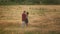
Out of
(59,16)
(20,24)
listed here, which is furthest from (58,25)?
(20,24)

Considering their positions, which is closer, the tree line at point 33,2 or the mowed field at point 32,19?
the mowed field at point 32,19

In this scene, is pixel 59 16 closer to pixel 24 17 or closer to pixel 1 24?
pixel 24 17

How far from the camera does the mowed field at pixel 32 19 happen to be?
570 centimetres

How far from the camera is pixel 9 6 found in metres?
6.12

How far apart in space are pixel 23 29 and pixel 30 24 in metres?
0.29

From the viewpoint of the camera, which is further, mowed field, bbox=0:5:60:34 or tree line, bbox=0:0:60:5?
tree line, bbox=0:0:60:5

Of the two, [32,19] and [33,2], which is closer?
[32,19]

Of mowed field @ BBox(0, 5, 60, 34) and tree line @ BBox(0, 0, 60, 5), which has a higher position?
tree line @ BBox(0, 0, 60, 5)

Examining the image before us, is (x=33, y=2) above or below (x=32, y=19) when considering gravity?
above

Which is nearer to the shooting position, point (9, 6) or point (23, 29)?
point (23, 29)

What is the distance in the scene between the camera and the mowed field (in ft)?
18.7

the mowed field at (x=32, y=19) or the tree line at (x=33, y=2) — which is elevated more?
the tree line at (x=33, y=2)

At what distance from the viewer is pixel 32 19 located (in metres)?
5.93

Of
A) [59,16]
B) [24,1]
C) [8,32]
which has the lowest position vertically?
[8,32]
